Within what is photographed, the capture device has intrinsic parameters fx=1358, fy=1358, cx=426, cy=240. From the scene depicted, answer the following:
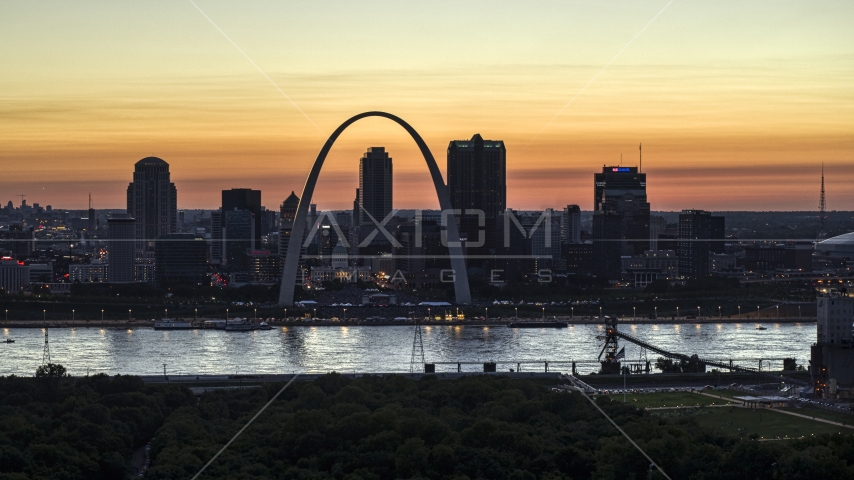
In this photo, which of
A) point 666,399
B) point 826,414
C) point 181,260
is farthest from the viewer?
point 181,260

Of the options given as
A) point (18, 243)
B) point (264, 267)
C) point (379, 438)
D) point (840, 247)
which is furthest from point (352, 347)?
point (18, 243)

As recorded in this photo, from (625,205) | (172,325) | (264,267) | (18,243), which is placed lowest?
(172,325)

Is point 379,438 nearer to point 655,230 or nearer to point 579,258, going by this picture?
point 579,258

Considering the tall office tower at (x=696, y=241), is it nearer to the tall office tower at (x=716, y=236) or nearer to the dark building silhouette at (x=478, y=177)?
the tall office tower at (x=716, y=236)

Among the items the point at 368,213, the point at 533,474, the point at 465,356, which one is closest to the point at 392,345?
the point at 465,356

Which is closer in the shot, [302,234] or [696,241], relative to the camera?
[302,234]

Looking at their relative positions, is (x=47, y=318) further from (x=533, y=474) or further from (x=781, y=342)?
(x=533, y=474)

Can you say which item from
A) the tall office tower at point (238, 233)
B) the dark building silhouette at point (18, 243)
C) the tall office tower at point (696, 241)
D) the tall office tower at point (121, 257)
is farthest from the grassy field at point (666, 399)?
the dark building silhouette at point (18, 243)

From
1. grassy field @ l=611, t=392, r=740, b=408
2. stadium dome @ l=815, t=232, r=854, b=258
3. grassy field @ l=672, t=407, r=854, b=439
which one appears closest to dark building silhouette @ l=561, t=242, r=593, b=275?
stadium dome @ l=815, t=232, r=854, b=258
